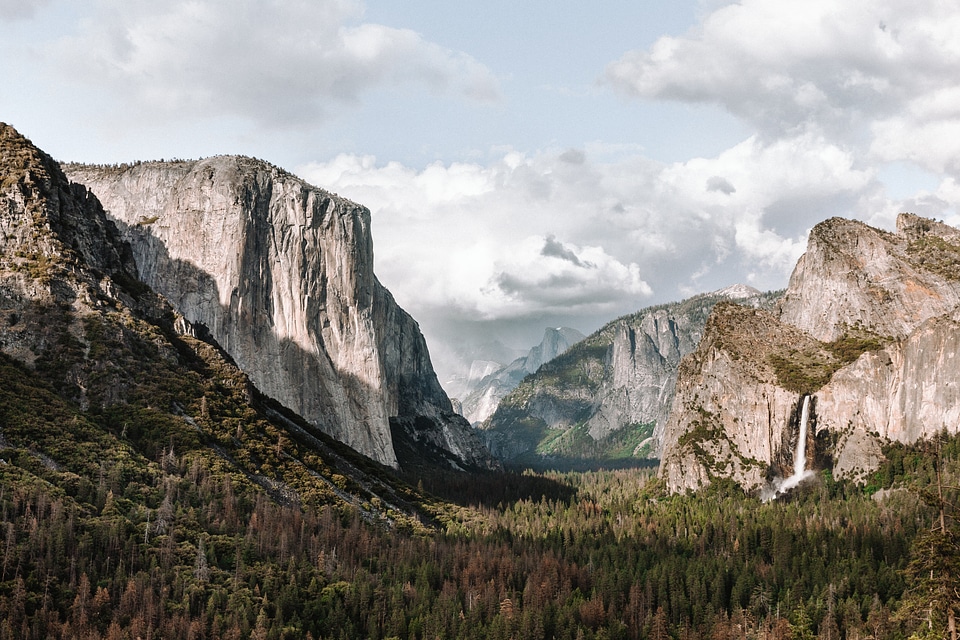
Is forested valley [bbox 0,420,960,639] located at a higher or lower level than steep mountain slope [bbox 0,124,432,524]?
lower

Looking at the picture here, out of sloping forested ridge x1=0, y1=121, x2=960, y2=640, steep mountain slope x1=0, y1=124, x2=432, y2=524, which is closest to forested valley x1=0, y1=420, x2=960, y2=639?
sloping forested ridge x1=0, y1=121, x2=960, y2=640

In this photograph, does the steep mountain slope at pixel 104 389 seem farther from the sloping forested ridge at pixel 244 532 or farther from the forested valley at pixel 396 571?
the forested valley at pixel 396 571

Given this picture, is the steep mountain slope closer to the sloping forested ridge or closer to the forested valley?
the sloping forested ridge

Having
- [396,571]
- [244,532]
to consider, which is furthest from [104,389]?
[396,571]

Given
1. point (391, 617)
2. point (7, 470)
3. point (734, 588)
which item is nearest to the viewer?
point (7, 470)

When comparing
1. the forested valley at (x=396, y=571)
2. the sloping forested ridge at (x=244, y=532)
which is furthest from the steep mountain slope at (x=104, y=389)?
the forested valley at (x=396, y=571)

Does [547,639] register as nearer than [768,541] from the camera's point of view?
Yes

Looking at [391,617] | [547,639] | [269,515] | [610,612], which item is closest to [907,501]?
[610,612]

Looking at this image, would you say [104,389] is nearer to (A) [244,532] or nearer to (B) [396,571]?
(A) [244,532]

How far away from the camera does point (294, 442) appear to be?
155500mm

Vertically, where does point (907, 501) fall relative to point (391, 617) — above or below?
above

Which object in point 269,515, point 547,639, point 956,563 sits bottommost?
point 547,639

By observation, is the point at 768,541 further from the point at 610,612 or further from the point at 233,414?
the point at 233,414

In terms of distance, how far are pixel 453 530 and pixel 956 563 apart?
408ft
